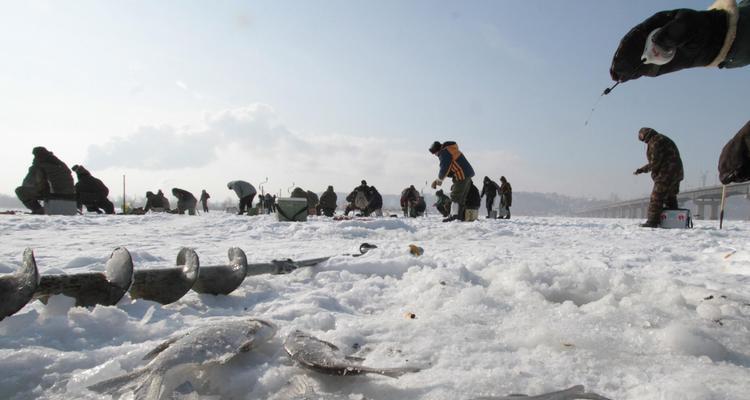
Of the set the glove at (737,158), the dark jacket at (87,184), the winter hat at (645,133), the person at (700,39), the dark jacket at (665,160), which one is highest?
the winter hat at (645,133)

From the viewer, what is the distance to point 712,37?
1.79 metres

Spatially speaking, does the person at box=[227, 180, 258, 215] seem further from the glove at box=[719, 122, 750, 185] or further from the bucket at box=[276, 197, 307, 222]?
the glove at box=[719, 122, 750, 185]

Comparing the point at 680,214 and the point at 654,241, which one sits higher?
the point at 680,214

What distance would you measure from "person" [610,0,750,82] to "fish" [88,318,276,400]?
224 centimetres

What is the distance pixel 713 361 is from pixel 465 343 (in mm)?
920

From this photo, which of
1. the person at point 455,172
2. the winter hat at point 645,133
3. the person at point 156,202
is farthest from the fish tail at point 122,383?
the person at point 156,202

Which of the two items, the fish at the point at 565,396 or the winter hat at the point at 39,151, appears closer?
the fish at the point at 565,396

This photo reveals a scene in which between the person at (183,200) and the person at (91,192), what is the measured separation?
518 centimetres

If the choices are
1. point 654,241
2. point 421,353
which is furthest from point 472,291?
point 654,241

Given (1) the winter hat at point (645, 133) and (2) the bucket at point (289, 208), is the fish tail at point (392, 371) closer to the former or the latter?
(2) the bucket at point (289, 208)

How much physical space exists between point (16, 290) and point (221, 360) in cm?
109

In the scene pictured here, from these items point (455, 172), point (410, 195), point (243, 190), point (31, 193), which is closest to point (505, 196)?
point (410, 195)

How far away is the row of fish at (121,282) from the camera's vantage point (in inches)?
66.8

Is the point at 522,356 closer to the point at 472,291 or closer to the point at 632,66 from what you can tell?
the point at 472,291
